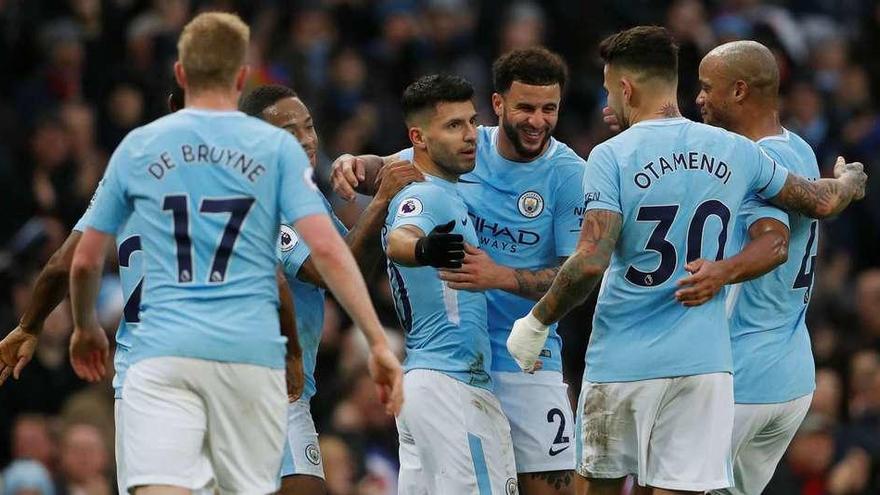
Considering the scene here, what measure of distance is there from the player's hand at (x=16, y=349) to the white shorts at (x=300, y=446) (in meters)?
1.42

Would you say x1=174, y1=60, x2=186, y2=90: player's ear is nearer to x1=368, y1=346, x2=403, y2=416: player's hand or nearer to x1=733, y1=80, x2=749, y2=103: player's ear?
x1=368, y1=346, x2=403, y2=416: player's hand

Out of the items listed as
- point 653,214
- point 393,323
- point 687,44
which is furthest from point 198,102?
point 687,44

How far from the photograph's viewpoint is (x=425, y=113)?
31.1ft

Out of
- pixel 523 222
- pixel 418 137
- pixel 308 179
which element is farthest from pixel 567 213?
pixel 308 179

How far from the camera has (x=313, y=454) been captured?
9336 mm

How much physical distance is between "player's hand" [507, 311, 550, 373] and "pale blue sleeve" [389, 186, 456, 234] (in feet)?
2.35

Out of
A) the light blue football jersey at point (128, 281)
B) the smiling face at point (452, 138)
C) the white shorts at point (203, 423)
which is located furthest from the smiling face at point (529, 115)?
the white shorts at point (203, 423)

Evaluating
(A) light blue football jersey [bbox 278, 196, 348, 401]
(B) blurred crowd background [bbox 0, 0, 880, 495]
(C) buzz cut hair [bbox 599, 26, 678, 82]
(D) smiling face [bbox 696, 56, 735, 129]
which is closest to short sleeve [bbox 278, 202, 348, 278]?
(A) light blue football jersey [bbox 278, 196, 348, 401]

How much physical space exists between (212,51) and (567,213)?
2.90 m

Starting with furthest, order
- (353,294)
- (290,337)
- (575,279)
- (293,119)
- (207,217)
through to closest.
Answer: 1. (293,119)
2. (575,279)
3. (290,337)
4. (207,217)
5. (353,294)

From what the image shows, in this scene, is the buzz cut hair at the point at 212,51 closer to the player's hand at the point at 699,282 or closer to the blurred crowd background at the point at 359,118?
the player's hand at the point at 699,282

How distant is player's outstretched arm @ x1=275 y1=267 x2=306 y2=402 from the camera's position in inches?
321

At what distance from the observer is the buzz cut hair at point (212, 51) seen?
24.9 feet

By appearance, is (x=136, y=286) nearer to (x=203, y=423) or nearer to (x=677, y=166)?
(x=203, y=423)
